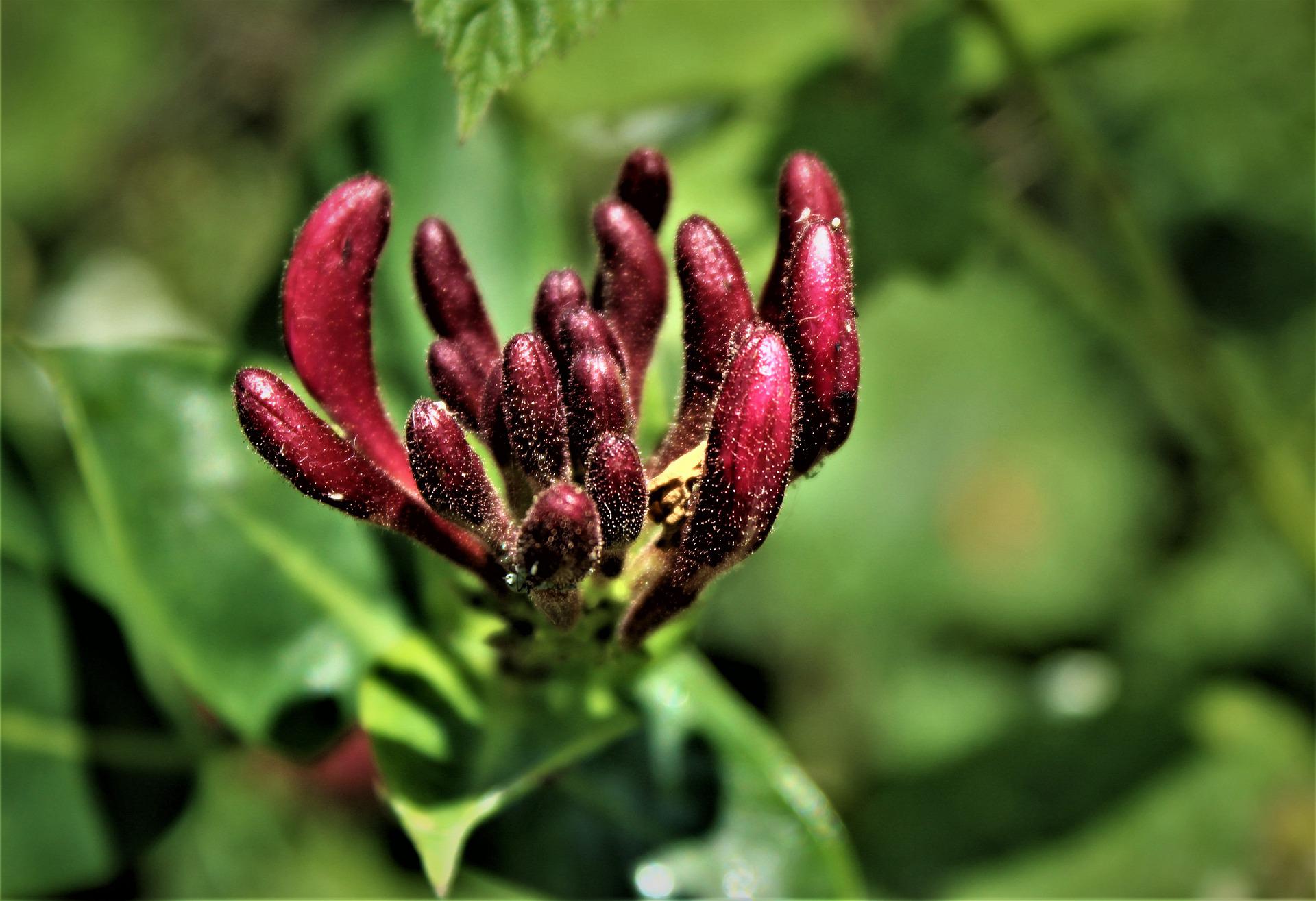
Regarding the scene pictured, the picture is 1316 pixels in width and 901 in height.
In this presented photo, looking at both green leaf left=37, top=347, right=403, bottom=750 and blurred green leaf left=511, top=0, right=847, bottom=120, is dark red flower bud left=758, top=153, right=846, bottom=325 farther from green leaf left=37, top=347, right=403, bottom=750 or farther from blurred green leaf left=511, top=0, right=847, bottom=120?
blurred green leaf left=511, top=0, right=847, bottom=120

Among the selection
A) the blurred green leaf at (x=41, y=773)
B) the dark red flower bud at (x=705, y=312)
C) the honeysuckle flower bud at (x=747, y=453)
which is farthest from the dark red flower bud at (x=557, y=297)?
the blurred green leaf at (x=41, y=773)

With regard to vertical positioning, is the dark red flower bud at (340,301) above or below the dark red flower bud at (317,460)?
above

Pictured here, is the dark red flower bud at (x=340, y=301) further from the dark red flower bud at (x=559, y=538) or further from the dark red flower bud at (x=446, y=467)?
the dark red flower bud at (x=559, y=538)

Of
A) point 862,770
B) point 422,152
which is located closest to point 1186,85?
point 862,770

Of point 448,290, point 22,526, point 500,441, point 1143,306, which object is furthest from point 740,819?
point 1143,306

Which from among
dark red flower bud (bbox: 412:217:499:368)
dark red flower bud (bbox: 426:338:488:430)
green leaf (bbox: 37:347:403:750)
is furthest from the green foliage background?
dark red flower bud (bbox: 426:338:488:430)

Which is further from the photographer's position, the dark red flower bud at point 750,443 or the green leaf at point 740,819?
the green leaf at point 740,819
